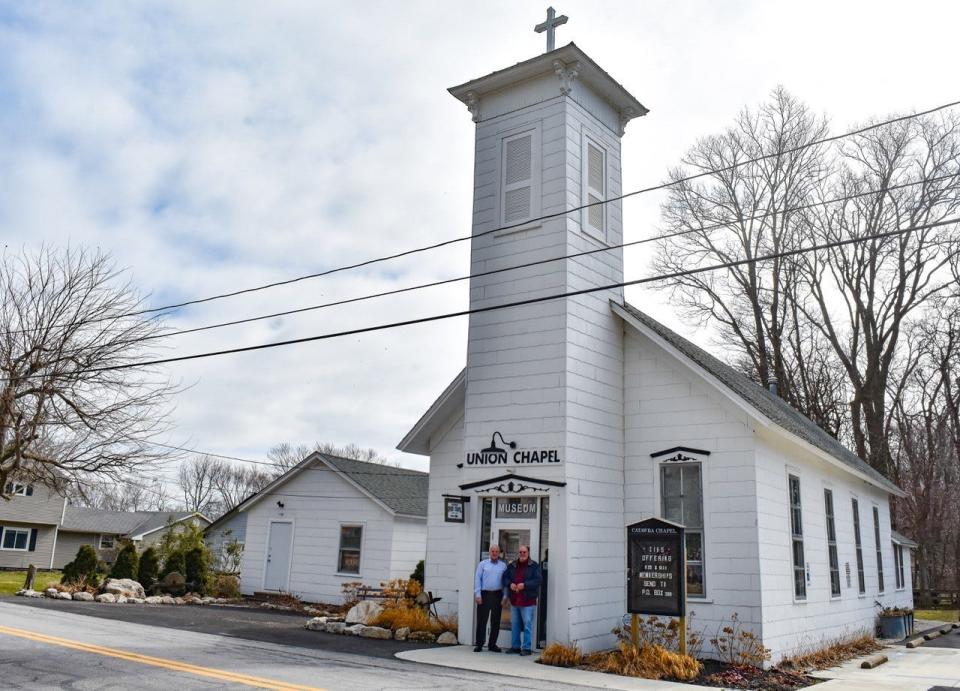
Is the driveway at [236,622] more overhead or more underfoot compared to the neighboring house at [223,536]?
more underfoot

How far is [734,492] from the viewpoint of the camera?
42.3 ft

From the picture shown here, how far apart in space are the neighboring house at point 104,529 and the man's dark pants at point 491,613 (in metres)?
42.6

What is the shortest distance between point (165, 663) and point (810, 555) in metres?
11.1

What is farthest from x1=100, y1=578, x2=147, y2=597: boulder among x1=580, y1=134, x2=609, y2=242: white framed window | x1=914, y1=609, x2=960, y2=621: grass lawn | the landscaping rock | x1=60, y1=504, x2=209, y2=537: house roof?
x1=60, y1=504, x2=209, y2=537: house roof

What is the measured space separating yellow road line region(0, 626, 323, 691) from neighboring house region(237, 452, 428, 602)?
37.4 feet

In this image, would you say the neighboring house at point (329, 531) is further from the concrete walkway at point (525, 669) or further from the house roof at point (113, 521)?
the house roof at point (113, 521)

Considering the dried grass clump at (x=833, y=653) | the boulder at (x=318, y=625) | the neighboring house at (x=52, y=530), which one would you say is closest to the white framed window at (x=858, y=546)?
the dried grass clump at (x=833, y=653)

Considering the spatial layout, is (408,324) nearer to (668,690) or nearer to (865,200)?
(668,690)

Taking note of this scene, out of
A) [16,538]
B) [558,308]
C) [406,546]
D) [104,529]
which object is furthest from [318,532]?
[104,529]

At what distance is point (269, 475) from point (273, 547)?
6263cm

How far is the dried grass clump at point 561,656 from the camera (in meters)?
11.5

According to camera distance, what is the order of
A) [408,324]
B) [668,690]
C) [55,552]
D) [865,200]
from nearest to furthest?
[668,690], [408,324], [865,200], [55,552]

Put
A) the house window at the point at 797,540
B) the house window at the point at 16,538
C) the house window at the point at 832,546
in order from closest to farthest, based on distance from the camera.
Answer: the house window at the point at 797,540 → the house window at the point at 832,546 → the house window at the point at 16,538

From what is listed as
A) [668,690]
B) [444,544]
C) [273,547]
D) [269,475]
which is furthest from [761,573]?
[269,475]
